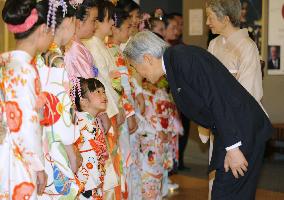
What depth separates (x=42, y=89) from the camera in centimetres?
254

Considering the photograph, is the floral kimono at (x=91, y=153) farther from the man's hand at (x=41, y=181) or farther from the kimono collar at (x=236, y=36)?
the kimono collar at (x=236, y=36)

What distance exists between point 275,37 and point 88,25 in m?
3.74

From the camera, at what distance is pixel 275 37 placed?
6602mm

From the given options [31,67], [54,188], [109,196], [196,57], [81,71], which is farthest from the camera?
[109,196]

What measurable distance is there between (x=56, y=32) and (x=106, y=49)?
110 cm

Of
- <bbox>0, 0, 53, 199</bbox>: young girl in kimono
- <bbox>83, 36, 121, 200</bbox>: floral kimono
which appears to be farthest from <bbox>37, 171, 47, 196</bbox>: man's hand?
<bbox>83, 36, 121, 200</bbox>: floral kimono

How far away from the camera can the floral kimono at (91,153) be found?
3041 millimetres

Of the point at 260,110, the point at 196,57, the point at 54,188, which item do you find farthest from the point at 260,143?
the point at 54,188

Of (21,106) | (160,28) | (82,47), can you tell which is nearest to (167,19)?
(160,28)

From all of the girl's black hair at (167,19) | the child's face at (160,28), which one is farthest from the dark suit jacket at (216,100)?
the girl's black hair at (167,19)

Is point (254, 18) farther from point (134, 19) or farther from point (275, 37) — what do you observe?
point (134, 19)

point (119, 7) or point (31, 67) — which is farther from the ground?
point (119, 7)

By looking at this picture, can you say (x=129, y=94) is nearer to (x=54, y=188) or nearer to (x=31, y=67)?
(x=54, y=188)

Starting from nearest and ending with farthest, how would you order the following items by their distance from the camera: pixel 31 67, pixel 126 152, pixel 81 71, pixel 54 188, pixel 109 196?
pixel 31 67, pixel 54 188, pixel 81 71, pixel 109 196, pixel 126 152
